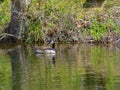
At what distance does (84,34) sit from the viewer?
1264 inches

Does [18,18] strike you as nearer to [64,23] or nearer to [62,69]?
[64,23]

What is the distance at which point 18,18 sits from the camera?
31.6 metres

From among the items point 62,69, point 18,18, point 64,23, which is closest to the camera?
point 62,69

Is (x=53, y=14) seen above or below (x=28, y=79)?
above

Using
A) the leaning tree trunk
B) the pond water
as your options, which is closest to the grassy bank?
the leaning tree trunk

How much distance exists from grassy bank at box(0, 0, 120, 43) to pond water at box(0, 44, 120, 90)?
8.42 ft

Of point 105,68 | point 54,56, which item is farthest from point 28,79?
point 54,56

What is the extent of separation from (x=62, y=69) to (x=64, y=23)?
1123 cm

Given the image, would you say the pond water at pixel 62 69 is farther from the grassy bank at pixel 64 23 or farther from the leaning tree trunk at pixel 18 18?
the leaning tree trunk at pixel 18 18

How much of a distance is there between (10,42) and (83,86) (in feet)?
49.8

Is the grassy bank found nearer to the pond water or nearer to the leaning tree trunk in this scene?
the leaning tree trunk

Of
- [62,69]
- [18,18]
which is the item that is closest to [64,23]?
[18,18]

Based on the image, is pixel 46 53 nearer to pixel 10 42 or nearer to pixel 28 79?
pixel 10 42

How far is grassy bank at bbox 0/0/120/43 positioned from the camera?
31.3 metres
